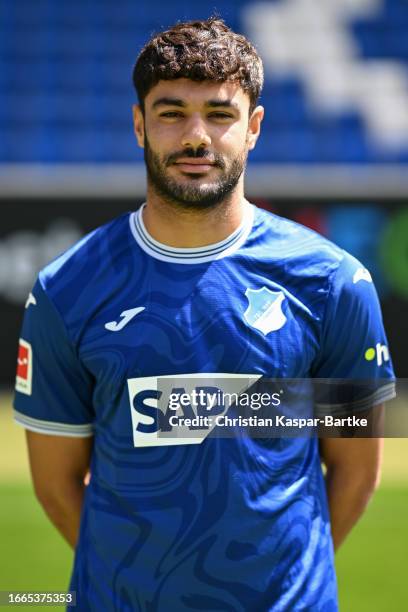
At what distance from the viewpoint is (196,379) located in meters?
1.99

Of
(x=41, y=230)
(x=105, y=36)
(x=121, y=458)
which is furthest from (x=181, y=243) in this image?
(x=105, y=36)

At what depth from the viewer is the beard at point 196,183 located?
6.57 feet

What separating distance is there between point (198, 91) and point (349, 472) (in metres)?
0.92

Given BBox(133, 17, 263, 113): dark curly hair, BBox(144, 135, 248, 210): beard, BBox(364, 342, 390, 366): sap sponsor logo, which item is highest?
BBox(133, 17, 263, 113): dark curly hair

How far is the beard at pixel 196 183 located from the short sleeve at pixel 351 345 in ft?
1.00

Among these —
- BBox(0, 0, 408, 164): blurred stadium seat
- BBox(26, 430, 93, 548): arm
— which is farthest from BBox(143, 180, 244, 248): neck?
BBox(0, 0, 408, 164): blurred stadium seat

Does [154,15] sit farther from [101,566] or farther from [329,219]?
[101,566]

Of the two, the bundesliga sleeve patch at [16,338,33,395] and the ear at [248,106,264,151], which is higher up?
the ear at [248,106,264,151]

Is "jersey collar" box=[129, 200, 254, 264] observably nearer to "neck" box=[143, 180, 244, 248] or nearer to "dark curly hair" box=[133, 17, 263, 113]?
"neck" box=[143, 180, 244, 248]

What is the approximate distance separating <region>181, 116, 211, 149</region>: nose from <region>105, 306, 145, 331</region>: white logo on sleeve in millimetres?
354

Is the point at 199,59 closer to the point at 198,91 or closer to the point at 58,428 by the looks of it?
the point at 198,91

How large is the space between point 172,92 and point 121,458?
77 cm

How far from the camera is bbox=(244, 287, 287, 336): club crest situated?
2.01 metres

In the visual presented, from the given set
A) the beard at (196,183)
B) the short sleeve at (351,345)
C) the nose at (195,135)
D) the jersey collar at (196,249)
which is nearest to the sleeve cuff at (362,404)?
the short sleeve at (351,345)
